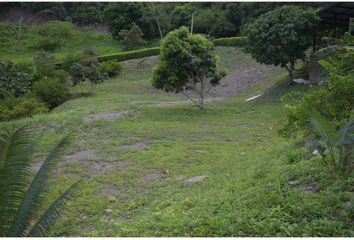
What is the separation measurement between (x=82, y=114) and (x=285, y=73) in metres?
13.2

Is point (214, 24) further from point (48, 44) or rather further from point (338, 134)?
point (338, 134)

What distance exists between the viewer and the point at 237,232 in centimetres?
436

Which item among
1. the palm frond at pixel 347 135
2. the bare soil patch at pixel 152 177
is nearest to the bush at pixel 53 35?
the bare soil patch at pixel 152 177

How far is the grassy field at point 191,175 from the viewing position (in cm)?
462

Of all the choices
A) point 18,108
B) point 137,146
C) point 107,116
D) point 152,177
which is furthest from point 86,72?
point 152,177

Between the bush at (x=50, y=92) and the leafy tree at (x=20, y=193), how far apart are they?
20.0m

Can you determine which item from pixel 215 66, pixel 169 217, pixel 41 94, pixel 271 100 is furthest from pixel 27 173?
pixel 41 94

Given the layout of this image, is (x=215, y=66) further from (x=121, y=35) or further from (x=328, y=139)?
(x=121, y=35)

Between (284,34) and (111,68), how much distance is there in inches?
671

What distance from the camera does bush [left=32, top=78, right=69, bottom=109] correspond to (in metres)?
23.8

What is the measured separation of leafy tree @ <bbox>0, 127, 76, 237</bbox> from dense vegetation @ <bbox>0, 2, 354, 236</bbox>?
1cm

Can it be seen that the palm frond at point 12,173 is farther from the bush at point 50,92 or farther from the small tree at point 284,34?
the bush at point 50,92

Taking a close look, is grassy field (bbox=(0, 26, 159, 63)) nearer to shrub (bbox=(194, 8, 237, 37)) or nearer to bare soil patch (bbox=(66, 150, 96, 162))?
shrub (bbox=(194, 8, 237, 37))

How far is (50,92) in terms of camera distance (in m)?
23.9
